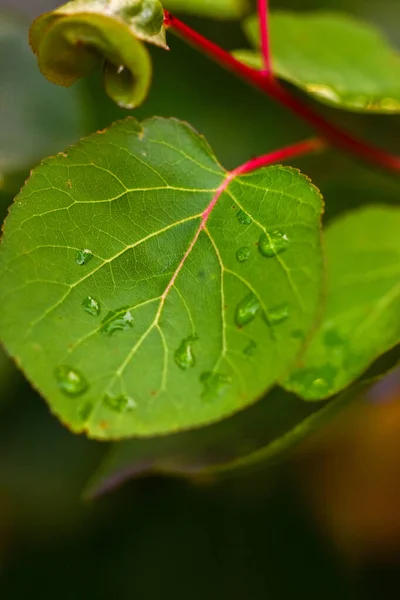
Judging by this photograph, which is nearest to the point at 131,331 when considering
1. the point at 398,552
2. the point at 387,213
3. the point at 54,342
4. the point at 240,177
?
the point at 54,342

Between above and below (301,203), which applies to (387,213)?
below

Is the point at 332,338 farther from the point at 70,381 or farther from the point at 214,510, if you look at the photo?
the point at 214,510

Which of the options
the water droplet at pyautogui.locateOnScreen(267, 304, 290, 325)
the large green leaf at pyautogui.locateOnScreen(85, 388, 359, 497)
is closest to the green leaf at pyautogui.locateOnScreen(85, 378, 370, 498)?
the large green leaf at pyautogui.locateOnScreen(85, 388, 359, 497)

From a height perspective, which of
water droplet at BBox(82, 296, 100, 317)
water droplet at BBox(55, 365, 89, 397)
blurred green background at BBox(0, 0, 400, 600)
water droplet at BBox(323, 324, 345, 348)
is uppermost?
water droplet at BBox(82, 296, 100, 317)

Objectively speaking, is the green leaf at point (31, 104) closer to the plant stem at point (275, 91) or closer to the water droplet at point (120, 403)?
the plant stem at point (275, 91)

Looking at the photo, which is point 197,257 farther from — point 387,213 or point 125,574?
point 125,574

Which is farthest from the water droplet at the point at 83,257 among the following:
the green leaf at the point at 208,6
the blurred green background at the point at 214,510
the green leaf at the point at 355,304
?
the blurred green background at the point at 214,510

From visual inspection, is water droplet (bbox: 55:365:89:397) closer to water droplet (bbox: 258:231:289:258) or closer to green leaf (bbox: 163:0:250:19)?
water droplet (bbox: 258:231:289:258)
